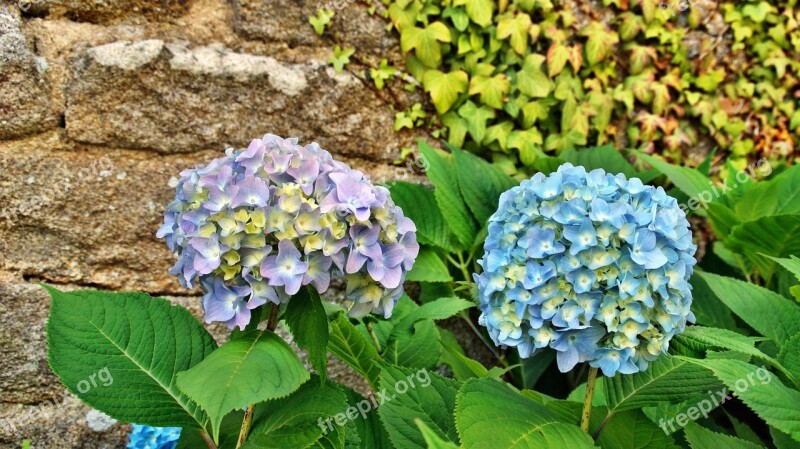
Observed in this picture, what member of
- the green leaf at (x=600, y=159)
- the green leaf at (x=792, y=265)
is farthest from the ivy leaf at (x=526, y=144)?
the green leaf at (x=792, y=265)

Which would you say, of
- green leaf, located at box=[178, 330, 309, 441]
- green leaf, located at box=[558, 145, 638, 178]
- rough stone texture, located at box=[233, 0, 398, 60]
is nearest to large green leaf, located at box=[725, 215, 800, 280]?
green leaf, located at box=[558, 145, 638, 178]

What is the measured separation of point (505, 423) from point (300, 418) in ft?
1.43

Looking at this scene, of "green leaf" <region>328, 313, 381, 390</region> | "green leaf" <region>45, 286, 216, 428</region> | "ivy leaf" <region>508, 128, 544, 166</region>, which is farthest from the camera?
"ivy leaf" <region>508, 128, 544, 166</region>

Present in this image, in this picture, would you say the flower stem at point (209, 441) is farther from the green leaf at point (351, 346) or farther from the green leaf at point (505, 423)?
the green leaf at point (505, 423)

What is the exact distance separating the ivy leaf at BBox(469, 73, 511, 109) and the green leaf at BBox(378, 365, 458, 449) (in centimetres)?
138

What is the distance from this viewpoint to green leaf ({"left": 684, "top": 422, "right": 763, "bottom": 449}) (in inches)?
63.9

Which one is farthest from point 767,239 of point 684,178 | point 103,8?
point 103,8

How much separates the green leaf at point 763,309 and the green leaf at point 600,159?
2.49ft

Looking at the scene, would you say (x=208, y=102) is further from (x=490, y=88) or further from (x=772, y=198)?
(x=772, y=198)

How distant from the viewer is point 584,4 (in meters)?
2.98

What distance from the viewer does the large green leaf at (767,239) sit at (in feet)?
7.52

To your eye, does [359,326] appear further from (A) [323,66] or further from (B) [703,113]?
(B) [703,113]

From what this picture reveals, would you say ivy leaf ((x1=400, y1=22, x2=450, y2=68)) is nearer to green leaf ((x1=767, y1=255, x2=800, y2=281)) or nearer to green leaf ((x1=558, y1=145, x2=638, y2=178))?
green leaf ((x1=558, y1=145, x2=638, y2=178))

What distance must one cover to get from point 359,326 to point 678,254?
3.42 ft
